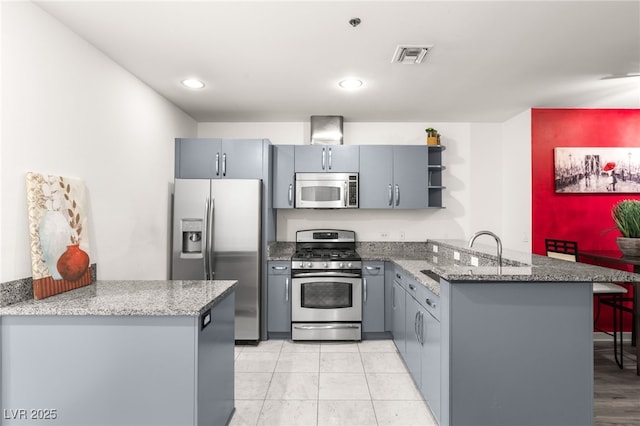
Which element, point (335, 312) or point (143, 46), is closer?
point (143, 46)

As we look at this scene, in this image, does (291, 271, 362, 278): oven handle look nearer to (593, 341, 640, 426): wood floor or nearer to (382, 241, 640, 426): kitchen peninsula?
(382, 241, 640, 426): kitchen peninsula

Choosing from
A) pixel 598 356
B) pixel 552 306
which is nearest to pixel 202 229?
pixel 552 306

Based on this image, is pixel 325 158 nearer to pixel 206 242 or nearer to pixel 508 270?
pixel 206 242

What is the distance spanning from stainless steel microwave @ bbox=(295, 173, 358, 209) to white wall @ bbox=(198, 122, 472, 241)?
366mm

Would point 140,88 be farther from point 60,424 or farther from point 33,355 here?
point 60,424

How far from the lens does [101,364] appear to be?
164 cm

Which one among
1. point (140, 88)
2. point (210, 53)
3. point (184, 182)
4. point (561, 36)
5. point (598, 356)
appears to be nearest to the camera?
point (561, 36)

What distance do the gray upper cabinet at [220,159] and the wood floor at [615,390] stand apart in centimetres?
343

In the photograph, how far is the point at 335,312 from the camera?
3.65 meters

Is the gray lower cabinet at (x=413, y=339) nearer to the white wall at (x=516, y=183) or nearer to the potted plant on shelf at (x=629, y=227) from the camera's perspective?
the white wall at (x=516, y=183)

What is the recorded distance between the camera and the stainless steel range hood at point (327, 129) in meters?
4.04

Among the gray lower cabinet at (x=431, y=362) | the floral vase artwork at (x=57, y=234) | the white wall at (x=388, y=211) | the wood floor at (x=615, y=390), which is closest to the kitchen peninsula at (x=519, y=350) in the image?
the gray lower cabinet at (x=431, y=362)

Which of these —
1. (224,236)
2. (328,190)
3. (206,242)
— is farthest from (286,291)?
(328,190)

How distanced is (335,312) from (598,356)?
2.54 meters
